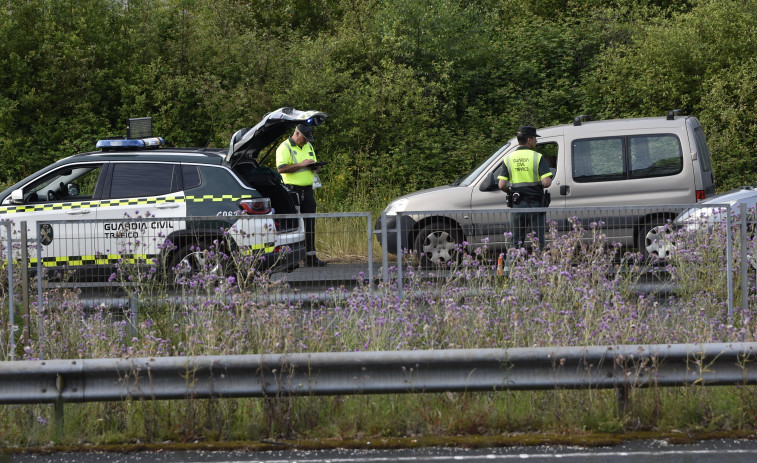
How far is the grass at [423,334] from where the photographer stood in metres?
6.04

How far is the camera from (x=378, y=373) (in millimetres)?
5902

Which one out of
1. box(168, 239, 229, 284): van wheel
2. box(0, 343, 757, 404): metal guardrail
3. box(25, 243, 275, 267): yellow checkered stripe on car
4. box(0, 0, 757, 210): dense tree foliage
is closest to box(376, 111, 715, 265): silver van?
box(25, 243, 275, 267): yellow checkered stripe on car

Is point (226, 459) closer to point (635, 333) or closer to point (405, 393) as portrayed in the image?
point (405, 393)

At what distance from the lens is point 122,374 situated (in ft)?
19.2

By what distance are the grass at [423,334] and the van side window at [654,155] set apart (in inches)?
176

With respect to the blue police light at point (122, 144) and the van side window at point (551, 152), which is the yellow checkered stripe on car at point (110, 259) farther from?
the van side window at point (551, 152)

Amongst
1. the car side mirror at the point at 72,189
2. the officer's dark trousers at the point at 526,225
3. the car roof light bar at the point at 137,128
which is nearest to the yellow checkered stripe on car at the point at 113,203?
the car side mirror at the point at 72,189

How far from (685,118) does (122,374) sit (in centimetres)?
953

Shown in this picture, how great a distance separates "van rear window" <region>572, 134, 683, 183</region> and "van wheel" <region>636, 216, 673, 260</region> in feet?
14.8

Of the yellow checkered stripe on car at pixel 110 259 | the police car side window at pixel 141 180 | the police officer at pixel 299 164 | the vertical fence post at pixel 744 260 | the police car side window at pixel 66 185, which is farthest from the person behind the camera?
the police officer at pixel 299 164

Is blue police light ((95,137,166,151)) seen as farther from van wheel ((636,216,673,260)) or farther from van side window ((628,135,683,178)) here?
van side window ((628,135,683,178))

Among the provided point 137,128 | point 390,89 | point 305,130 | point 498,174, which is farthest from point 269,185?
point 390,89

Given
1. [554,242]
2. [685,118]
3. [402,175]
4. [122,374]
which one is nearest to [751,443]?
[554,242]

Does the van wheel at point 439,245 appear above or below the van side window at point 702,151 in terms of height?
below
